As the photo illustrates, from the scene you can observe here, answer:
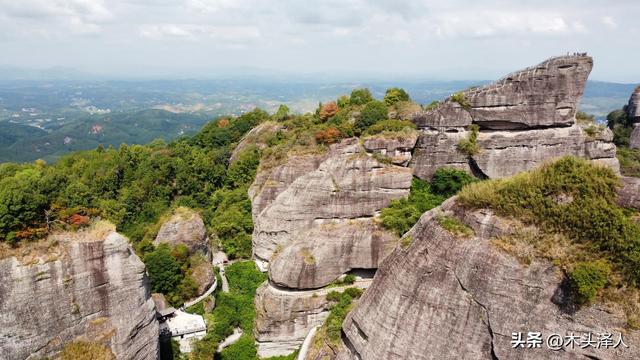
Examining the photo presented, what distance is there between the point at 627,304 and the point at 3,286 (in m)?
20.9

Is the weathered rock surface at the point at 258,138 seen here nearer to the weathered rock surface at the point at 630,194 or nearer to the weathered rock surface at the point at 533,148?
the weathered rock surface at the point at 533,148

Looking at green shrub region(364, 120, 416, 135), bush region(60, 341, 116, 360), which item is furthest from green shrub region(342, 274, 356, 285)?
bush region(60, 341, 116, 360)

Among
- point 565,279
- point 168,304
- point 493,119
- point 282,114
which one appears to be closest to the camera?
point 565,279

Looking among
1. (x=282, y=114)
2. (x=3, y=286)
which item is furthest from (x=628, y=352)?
(x=282, y=114)

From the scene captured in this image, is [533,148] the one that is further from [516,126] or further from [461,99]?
[461,99]

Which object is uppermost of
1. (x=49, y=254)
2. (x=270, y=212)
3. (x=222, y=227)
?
(x=49, y=254)

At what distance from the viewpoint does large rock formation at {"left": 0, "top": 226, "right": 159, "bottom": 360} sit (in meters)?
14.4

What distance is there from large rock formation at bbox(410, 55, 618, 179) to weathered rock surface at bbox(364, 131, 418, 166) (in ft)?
3.71

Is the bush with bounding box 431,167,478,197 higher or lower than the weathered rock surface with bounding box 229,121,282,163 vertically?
lower

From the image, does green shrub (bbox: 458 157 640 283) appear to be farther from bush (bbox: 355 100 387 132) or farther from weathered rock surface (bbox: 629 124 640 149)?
weathered rock surface (bbox: 629 124 640 149)

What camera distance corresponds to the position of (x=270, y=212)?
1105 inches

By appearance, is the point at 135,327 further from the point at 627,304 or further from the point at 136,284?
the point at 627,304

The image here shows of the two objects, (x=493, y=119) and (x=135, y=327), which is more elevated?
(x=493, y=119)

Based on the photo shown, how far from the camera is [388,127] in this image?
93.6 feet
